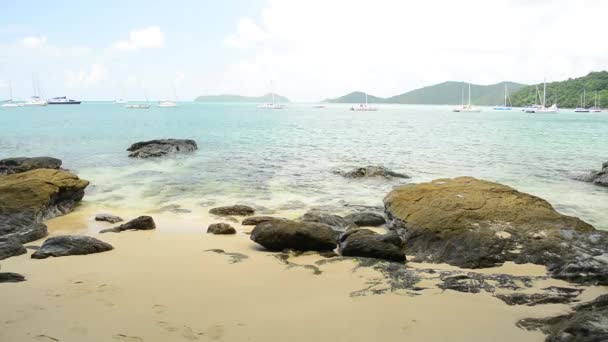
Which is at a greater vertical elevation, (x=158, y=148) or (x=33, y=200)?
(x=158, y=148)

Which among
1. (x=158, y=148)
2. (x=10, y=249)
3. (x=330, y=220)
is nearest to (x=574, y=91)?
(x=158, y=148)

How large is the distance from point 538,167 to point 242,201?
15.9m

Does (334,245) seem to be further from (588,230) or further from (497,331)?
(588,230)

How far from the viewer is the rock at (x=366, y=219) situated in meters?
10.5

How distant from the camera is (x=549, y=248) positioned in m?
7.05

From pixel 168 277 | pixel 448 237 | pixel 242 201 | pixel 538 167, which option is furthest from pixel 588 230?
pixel 538 167

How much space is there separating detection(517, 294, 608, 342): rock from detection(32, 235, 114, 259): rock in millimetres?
6598

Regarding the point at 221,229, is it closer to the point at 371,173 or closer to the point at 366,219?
the point at 366,219

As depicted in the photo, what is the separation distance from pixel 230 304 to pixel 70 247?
378 cm

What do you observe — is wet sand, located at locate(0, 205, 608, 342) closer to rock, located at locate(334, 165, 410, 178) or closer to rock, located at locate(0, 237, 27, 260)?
rock, located at locate(0, 237, 27, 260)

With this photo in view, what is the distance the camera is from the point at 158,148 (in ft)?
86.4

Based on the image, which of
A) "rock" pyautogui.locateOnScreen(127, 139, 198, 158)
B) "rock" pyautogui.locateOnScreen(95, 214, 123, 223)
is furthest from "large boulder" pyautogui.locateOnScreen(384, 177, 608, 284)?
"rock" pyautogui.locateOnScreen(127, 139, 198, 158)

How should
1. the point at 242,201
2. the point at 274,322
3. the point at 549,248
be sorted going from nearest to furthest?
the point at 274,322 < the point at 549,248 < the point at 242,201

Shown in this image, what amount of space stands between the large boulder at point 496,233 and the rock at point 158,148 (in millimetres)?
19016
